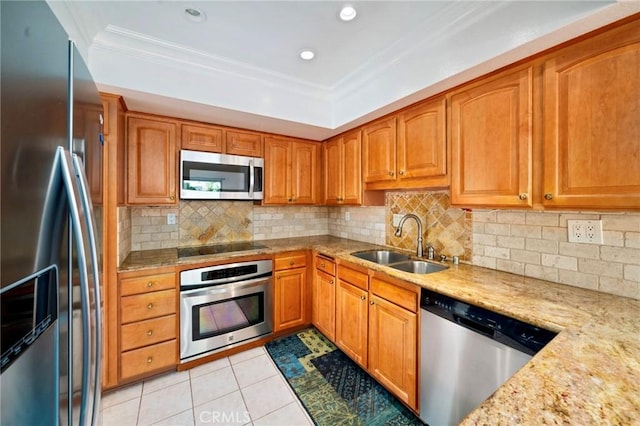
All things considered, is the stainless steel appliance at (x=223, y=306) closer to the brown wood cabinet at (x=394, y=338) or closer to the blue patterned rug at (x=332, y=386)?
the blue patterned rug at (x=332, y=386)

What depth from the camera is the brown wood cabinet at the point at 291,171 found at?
286cm

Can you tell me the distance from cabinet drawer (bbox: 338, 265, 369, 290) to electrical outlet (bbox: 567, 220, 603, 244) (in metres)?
1.27

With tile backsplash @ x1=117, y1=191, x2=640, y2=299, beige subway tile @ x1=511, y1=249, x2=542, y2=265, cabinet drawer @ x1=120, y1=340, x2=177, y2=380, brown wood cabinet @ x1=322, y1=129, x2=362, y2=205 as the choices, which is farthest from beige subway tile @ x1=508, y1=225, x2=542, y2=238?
cabinet drawer @ x1=120, y1=340, x2=177, y2=380

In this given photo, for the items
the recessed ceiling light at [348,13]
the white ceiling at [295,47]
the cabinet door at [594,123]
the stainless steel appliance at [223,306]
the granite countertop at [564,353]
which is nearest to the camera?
the granite countertop at [564,353]

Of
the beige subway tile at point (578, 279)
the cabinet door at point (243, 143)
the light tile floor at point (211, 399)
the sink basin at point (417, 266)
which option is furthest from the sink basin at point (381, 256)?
the cabinet door at point (243, 143)

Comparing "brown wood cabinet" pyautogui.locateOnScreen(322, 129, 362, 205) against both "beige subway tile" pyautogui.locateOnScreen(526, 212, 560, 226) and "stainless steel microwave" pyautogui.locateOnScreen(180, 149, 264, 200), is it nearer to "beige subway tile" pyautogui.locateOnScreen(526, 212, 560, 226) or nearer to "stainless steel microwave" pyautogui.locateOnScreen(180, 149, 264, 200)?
"stainless steel microwave" pyautogui.locateOnScreen(180, 149, 264, 200)

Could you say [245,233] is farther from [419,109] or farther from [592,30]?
[592,30]

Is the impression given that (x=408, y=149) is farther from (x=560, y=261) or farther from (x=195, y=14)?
(x=195, y=14)

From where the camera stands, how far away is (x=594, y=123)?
47.0 inches

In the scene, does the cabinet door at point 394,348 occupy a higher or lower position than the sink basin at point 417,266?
lower

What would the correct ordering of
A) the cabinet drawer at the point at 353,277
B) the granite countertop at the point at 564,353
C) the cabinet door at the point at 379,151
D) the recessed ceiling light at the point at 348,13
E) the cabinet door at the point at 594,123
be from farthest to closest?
1. the cabinet door at the point at 379,151
2. the cabinet drawer at the point at 353,277
3. the recessed ceiling light at the point at 348,13
4. the cabinet door at the point at 594,123
5. the granite countertop at the point at 564,353

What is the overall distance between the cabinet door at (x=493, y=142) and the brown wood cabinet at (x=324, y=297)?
50.2 inches

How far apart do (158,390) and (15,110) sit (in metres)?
2.23

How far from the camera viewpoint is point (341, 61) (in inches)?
80.4
